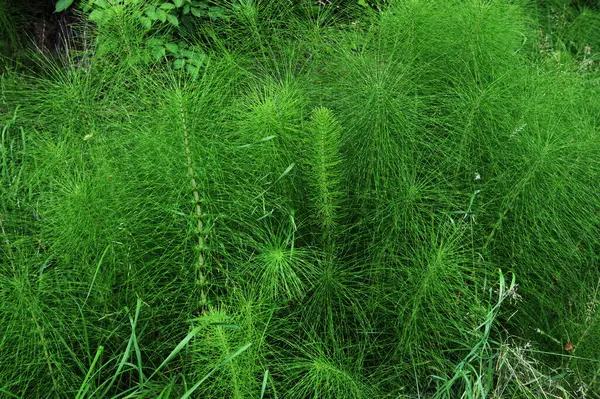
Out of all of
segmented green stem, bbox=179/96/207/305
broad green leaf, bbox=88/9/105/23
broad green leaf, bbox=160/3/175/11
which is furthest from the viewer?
broad green leaf, bbox=160/3/175/11

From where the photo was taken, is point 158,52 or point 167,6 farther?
point 167,6

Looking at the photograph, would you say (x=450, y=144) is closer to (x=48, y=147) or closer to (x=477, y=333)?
(x=477, y=333)

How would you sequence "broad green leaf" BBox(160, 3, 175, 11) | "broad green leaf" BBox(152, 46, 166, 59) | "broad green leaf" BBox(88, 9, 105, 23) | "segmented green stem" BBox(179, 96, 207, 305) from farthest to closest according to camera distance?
"broad green leaf" BBox(160, 3, 175, 11), "broad green leaf" BBox(152, 46, 166, 59), "broad green leaf" BBox(88, 9, 105, 23), "segmented green stem" BBox(179, 96, 207, 305)

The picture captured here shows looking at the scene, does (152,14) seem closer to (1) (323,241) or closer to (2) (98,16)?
(2) (98,16)

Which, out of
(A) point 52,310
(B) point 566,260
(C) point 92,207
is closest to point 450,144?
(B) point 566,260

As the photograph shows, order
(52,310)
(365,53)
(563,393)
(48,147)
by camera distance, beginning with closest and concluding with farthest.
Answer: (52,310), (563,393), (48,147), (365,53)

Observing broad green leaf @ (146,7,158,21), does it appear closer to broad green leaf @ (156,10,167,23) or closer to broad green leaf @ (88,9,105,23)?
broad green leaf @ (156,10,167,23)

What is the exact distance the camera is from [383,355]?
7.64 ft

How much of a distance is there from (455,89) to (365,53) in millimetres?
392

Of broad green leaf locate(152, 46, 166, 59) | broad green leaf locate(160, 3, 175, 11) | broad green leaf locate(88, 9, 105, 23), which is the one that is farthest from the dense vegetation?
broad green leaf locate(160, 3, 175, 11)

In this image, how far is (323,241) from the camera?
2.33 metres

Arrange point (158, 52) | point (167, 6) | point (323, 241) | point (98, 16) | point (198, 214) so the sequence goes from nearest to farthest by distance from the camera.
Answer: point (198, 214) < point (323, 241) < point (98, 16) < point (158, 52) < point (167, 6)

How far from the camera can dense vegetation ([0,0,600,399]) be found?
6.89 ft

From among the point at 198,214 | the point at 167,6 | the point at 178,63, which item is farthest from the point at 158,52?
the point at 198,214
